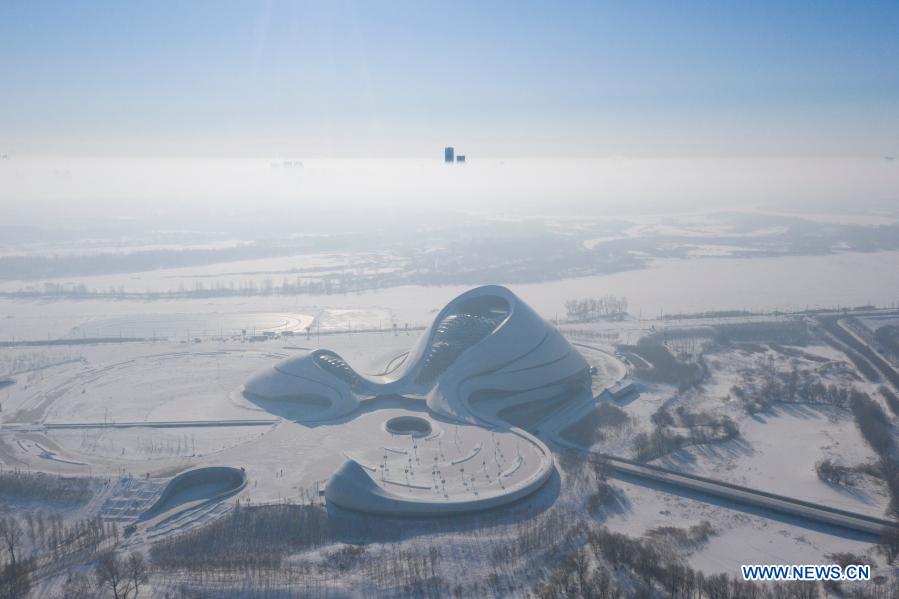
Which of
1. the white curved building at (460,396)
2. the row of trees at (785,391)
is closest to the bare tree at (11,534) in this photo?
the white curved building at (460,396)

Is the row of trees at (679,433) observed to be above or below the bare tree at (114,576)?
below

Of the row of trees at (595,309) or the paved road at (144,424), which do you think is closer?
the paved road at (144,424)

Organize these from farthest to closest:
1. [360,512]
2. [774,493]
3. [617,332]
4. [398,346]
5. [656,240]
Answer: [656,240] < [617,332] < [398,346] < [774,493] < [360,512]

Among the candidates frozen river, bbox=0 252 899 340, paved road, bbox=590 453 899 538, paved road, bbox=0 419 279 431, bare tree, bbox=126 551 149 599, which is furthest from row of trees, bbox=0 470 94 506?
frozen river, bbox=0 252 899 340

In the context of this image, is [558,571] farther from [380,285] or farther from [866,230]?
[866,230]

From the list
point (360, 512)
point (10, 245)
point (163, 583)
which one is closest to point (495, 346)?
point (360, 512)

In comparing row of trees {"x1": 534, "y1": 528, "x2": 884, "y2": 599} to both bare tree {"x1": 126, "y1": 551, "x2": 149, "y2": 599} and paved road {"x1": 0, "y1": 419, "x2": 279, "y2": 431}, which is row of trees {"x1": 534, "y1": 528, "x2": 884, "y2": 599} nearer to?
bare tree {"x1": 126, "y1": 551, "x2": 149, "y2": 599}

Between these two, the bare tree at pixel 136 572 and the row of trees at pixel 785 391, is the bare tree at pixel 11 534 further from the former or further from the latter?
the row of trees at pixel 785 391

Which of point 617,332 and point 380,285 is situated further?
point 380,285

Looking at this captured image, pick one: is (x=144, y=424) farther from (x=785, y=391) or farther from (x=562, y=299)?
(x=562, y=299)
